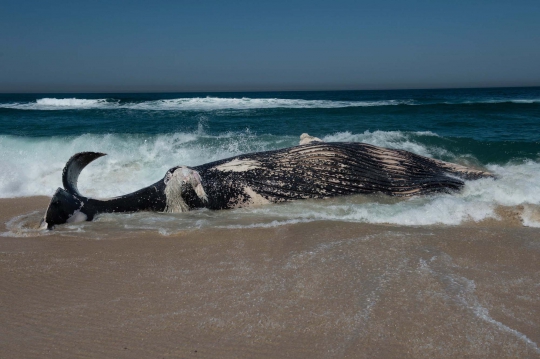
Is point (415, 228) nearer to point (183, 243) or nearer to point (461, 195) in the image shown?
point (461, 195)

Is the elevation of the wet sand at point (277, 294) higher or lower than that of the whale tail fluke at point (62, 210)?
lower

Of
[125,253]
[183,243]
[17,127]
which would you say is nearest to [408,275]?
[183,243]

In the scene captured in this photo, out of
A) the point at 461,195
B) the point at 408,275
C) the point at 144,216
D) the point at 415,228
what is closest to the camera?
the point at 408,275

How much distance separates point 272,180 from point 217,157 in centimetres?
433

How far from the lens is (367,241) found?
4934mm

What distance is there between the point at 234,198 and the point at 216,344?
377 centimetres

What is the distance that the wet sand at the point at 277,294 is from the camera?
3023 mm

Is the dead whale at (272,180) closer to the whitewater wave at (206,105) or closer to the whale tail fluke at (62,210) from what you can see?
the whale tail fluke at (62,210)

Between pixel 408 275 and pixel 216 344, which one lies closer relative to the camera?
pixel 216 344

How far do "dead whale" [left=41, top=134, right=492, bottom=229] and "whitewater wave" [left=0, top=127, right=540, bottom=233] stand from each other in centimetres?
22

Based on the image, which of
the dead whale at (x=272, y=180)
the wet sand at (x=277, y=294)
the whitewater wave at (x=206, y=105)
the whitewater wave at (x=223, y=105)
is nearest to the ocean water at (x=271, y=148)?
the dead whale at (x=272, y=180)

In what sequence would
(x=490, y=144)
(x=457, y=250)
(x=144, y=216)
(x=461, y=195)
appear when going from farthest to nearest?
1. (x=490, y=144)
2. (x=461, y=195)
3. (x=144, y=216)
4. (x=457, y=250)

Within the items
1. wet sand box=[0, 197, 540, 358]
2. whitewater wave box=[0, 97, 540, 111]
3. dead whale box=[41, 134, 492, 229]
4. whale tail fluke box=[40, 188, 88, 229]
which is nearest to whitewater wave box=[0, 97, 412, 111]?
whitewater wave box=[0, 97, 540, 111]

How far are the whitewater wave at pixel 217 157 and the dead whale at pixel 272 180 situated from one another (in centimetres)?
22
